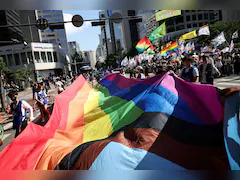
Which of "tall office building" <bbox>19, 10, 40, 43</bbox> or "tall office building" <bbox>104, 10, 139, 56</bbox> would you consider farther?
"tall office building" <bbox>104, 10, 139, 56</bbox>

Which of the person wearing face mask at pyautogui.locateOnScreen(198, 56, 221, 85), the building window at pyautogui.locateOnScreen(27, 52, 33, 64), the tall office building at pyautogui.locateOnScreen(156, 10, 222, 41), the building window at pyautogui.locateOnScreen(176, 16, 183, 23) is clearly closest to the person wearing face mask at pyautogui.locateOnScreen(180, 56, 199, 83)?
the person wearing face mask at pyautogui.locateOnScreen(198, 56, 221, 85)

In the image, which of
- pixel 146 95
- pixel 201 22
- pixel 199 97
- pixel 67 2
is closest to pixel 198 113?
pixel 199 97

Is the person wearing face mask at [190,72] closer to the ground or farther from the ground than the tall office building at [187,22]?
closer to the ground

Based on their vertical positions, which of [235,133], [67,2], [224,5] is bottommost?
[235,133]

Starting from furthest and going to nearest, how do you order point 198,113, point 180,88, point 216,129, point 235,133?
point 180,88 → point 198,113 → point 216,129 → point 235,133

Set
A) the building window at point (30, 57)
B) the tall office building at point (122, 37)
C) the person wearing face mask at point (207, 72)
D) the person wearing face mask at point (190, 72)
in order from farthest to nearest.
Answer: the tall office building at point (122, 37) → the building window at point (30, 57) → the person wearing face mask at point (207, 72) → the person wearing face mask at point (190, 72)

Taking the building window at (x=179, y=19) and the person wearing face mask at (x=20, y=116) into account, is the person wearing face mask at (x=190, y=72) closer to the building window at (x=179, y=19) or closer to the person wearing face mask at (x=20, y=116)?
the person wearing face mask at (x=20, y=116)

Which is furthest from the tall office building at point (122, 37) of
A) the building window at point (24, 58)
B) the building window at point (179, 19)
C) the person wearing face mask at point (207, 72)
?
the person wearing face mask at point (207, 72)

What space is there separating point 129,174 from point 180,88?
10.2 ft

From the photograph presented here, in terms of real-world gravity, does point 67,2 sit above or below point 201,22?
below

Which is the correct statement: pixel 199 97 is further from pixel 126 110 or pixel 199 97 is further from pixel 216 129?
pixel 126 110

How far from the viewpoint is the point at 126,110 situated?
4.29 meters

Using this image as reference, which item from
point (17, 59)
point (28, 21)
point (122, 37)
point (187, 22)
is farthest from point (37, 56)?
point (122, 37)

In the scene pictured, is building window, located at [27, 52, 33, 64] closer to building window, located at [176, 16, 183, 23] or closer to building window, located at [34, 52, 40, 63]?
building window, located at [34, 52, 40, 63]
